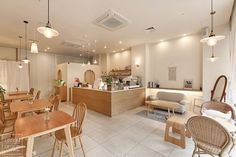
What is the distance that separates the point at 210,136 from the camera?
1682 mm

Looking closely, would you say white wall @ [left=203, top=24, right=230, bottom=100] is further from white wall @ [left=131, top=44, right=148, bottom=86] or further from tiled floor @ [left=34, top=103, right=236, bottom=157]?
white wall @ [left=131, top=44, right=148, bottom=86]

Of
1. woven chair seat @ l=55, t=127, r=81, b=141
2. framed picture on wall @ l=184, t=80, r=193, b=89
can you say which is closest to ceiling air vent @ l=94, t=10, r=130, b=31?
woven chair seat @ l=55, t=127, r=81, b=141

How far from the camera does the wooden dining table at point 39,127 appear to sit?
64.0 inches

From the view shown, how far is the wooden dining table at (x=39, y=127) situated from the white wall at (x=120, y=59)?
6238 mm

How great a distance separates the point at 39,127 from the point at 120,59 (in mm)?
7021

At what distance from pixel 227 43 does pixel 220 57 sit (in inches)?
19.1

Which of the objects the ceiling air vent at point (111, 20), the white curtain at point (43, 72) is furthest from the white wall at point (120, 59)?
the white curtain at point (43, 72)

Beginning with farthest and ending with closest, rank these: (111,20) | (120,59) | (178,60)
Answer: (120,59)
(178,60)
(111,20)

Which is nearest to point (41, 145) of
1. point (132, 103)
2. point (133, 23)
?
point (132, 103)

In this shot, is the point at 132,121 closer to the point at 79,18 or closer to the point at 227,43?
the point at 79,18

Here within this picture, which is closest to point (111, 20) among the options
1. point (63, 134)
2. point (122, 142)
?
point (63, 134)

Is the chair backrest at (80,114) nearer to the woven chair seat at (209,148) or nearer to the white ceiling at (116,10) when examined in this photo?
the woven chair seat at (209,148)

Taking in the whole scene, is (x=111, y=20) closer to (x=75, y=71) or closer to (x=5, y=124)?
(x=5, y=124)

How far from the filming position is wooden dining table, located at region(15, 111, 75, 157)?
1.63 metres
